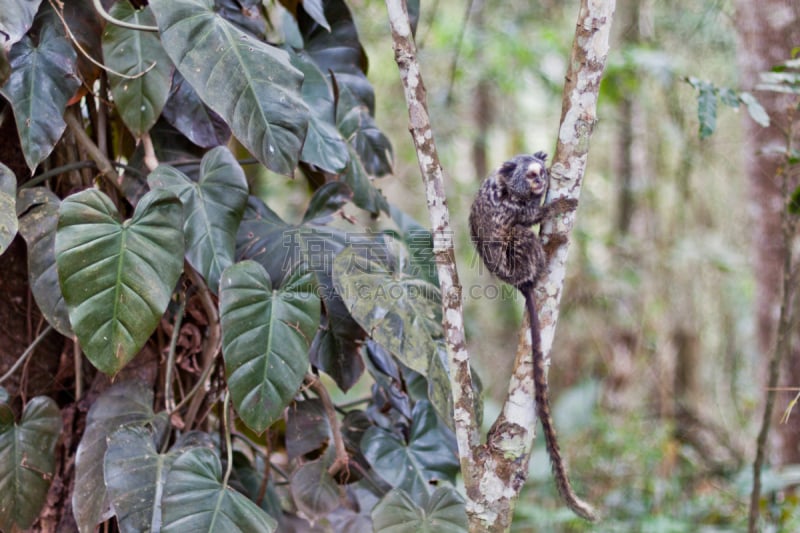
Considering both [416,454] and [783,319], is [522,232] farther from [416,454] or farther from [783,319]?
[783,319]

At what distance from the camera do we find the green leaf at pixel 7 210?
1588 millimetres

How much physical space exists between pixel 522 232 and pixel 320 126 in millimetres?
703

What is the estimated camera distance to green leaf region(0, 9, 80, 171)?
1.77 meters

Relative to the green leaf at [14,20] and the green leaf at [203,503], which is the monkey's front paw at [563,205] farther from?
the green leaf at [14,20]

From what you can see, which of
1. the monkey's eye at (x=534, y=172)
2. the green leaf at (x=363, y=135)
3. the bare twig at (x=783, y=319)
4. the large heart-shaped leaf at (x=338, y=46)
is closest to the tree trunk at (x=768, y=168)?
the bare twig at (x=783, y=319)

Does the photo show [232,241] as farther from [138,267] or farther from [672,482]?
[672,482]

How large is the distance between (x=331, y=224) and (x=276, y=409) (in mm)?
847

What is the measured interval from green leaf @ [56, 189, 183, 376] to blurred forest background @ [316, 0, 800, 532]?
9.26ft

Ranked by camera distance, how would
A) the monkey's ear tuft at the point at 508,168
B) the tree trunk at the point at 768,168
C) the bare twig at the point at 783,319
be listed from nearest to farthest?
the monkey's ear tuft at the point at 508,168 < the bare twig at the point at 783,319 < the tree trunk at the point at 768,168

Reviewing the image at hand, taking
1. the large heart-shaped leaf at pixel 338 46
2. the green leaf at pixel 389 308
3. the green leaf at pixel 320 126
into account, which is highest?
the large heart-shaped leaf at pixel 338 46

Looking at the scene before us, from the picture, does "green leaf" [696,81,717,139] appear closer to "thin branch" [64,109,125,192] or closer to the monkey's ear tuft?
the monkey's ear tuft

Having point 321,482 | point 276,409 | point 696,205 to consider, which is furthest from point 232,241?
point 696,205

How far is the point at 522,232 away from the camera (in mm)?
2270

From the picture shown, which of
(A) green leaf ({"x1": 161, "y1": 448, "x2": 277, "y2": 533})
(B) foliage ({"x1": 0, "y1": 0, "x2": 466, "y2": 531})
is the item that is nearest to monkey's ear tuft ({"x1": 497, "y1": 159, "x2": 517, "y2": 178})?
(B) foliage ({"x1": 0, "y1": 0, "x2": 466, "y2": 531})
